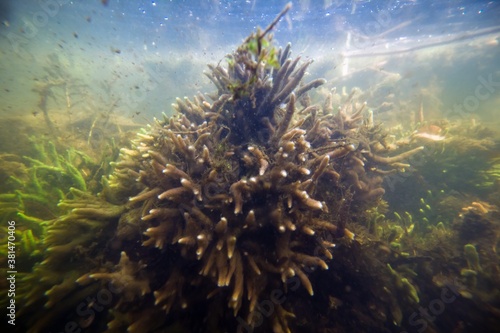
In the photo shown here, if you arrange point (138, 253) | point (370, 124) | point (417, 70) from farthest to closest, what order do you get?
point (417, 70)
point (370, 124)
point (138, 253)

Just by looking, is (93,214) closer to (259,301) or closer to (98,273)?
(98,273)

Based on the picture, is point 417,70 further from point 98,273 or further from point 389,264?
point 98,273

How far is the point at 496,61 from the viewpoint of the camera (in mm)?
17797

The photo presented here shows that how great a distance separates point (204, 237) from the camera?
2.55 meters

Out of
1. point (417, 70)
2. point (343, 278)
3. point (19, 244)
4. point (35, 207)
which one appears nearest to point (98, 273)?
point (19, 244)

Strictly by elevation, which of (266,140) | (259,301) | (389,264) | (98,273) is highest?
(266,140)

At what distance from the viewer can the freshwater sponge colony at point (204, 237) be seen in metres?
2.59

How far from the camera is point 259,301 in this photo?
8.80 feet

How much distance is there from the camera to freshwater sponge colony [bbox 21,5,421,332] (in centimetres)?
259

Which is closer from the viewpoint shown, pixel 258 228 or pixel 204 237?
pixel 204 237

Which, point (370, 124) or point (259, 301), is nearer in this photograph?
point (259, 301)

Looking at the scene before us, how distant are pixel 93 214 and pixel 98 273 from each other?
0.82 meters

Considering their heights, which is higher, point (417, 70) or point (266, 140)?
point (417, 70)

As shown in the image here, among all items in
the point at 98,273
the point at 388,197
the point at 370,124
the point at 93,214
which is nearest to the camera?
the point at 98,273
